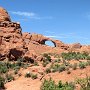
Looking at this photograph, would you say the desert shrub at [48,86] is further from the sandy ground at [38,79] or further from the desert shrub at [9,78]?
the desert shrub at [9,78]

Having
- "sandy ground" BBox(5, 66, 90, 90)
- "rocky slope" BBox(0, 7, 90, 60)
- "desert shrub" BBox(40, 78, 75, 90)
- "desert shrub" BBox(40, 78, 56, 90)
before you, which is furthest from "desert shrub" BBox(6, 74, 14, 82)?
"rocky slope" BBox(0, 7, 90, 60)

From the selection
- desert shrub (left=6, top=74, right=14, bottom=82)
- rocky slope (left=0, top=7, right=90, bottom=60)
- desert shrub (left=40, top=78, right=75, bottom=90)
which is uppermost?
rocky slope (left=0, top=7, right=90, bottom=60)

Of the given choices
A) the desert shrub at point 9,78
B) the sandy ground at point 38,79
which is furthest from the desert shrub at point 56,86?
the desert shrub at point 9,78

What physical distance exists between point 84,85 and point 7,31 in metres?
15.0

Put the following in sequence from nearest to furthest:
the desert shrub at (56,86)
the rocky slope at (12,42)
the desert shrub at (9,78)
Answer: the desert shrub at (56,86) < the desert shrub at (9,78) < the rocky slope at (12,42)

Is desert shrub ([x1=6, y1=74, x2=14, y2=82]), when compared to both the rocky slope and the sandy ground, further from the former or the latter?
the rocky slope

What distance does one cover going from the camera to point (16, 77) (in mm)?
27094

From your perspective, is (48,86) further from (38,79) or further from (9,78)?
(9,78)

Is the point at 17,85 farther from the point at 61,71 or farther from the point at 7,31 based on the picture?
the point at 7,31

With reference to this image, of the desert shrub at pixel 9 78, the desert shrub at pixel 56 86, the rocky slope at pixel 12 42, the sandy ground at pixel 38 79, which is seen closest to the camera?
the desert shrub at pixel 56 86

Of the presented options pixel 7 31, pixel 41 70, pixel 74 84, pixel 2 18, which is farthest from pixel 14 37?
pixel 74 84

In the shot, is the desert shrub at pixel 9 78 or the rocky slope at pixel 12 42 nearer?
the desert shrub at pixel 9 78

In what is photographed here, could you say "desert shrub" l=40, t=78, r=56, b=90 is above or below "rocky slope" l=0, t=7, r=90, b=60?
below

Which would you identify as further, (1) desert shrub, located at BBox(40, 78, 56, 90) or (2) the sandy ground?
(2) the sandy ground
